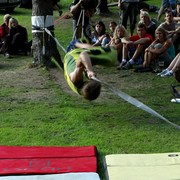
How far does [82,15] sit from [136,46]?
1463mm

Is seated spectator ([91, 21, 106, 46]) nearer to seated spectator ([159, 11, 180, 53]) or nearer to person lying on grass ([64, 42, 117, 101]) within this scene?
seated spectator ([159, 11, 180, 53])

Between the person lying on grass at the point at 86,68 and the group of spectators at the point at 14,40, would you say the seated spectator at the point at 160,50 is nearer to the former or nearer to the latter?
the person lying on grass at the point at 86,68

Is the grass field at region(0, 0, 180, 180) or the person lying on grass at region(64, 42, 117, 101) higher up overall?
the person lying on grass at region(64, 42, 117, 101)

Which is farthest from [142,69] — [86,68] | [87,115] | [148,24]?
[86,68]

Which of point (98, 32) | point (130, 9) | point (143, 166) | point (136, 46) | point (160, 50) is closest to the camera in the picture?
point (143, 166)

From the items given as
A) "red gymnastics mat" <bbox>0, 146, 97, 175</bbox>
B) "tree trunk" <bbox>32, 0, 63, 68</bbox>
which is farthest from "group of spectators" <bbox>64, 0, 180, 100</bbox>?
"red gymnastics mat" <bbox>0, 146, 97, 175</bbox>

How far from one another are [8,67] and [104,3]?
784cm

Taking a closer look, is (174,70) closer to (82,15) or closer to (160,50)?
(160,50)

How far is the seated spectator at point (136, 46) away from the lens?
35.1 ft

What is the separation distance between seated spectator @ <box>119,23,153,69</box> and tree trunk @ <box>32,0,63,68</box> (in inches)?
51.3

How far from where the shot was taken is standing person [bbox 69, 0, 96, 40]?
11.3m

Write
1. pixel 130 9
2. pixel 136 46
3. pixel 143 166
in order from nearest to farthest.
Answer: pixel 143 166
pixel 136 46
pixel 130 9

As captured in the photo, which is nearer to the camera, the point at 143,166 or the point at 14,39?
the point at 143,166

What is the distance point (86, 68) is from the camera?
21.0 ft
